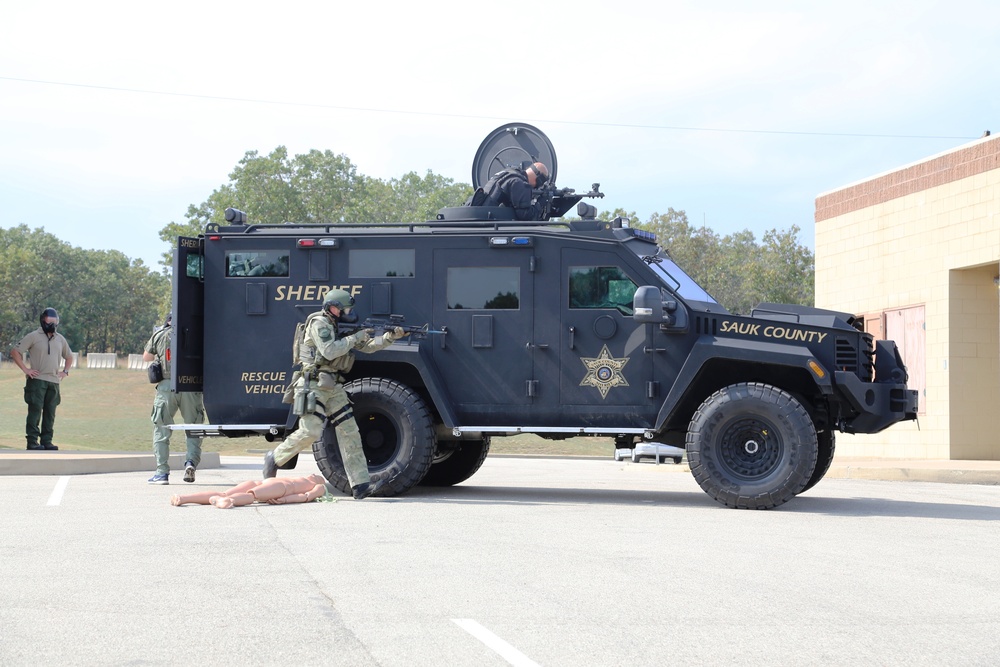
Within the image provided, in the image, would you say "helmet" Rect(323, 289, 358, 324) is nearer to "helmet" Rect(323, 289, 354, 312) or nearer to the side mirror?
"helmet" Rect(323, 289, 354, 312)

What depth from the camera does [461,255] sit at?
12094 millimetres

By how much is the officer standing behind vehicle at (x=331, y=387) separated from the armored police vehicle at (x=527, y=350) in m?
0.40

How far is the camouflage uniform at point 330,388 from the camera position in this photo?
1131 cm

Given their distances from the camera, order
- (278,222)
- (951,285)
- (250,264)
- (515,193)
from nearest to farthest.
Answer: (250,264) → (515,193) → (951,285) → (278,222)

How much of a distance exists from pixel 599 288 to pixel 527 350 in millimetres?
885

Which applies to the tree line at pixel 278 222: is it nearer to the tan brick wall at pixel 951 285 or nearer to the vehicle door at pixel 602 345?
the tan brick wall at pixel 951 285

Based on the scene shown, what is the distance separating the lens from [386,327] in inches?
458

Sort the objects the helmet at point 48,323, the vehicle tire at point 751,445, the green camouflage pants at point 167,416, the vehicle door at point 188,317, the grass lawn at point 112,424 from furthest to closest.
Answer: the grass lawn at point 112,424 < the helmet at point 48,323 < the green camouflage pants at point 167,416 < the vehicle door at point 188,317 < the vehicle tire at point 751,445

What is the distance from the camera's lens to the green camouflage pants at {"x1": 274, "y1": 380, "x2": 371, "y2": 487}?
37.2 ft

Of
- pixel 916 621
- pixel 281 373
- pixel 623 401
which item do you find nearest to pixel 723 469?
pixel 623 401

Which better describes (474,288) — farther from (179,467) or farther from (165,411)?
(179,467)

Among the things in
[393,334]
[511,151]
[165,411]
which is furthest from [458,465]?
[511,151]

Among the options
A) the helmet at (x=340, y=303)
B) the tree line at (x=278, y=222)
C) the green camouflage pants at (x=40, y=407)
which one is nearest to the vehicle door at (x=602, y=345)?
the helmet at (x=340, y=303)

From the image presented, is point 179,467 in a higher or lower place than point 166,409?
lower
